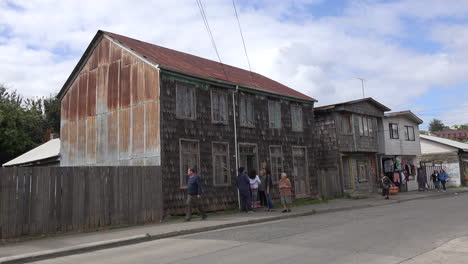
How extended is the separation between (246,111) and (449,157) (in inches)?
1071

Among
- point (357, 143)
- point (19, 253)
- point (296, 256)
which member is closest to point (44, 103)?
point (357, 143)

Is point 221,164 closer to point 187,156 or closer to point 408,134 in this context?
point 187,156

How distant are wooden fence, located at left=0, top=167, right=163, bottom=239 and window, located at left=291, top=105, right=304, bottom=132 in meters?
9.65

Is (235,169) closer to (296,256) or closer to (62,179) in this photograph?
(62,179)

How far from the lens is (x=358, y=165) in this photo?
28312 millimetres

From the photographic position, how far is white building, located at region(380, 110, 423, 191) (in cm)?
3125

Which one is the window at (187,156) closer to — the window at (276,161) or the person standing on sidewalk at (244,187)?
the person standing on sidewalk at (244,187)

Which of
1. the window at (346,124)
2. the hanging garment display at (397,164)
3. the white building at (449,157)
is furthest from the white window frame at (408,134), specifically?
the window at (346,124)

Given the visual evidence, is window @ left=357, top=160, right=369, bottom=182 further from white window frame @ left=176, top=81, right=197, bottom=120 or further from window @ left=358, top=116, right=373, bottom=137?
white window frame @ left=176, top=81, right=197, bottom=120

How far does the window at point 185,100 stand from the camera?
54.2 ft

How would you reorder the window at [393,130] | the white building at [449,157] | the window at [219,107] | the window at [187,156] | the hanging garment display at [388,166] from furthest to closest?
the white building at [449,157] < the window at [393,130] < the hanging garment display at [388,166] < the window at [219,107] < the window at [187,156]

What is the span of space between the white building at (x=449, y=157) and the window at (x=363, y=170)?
11.0 metres

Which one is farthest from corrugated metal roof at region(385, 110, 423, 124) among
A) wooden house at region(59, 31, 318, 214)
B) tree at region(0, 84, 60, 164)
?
tree at region(0, 84, 60, 164)

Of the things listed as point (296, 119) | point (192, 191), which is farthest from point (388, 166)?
point (192, 191)
